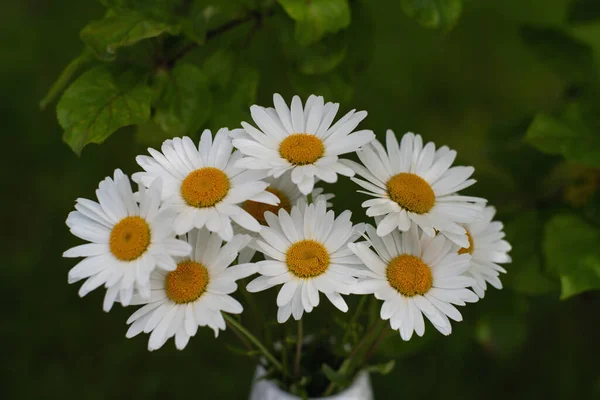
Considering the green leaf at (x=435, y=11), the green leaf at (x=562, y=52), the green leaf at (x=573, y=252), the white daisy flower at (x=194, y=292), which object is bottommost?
the green leaf at (x=573, y=252)

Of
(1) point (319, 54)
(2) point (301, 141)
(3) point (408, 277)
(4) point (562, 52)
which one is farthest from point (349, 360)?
(4) point (562, 52)

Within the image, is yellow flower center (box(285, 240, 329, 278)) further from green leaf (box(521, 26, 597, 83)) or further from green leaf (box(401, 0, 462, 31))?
green leaf (box(521, 26, 597, 83))

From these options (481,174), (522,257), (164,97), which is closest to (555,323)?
(481,174)

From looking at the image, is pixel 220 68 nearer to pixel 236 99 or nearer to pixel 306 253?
pixel 236 99

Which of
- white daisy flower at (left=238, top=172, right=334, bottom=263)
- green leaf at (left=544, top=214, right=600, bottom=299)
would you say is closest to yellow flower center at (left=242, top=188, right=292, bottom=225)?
white daisy flower at (left=238, top=172, right=334, bottom=263)

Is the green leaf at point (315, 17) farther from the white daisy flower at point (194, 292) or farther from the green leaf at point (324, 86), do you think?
the white daisy flower at point (194, 292)

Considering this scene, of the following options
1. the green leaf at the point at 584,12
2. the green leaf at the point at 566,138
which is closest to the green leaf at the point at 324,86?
the green leaf at the point at 566,138

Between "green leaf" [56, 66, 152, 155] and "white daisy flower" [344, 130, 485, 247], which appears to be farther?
"green leaf" [56, 66, 152, 155]
